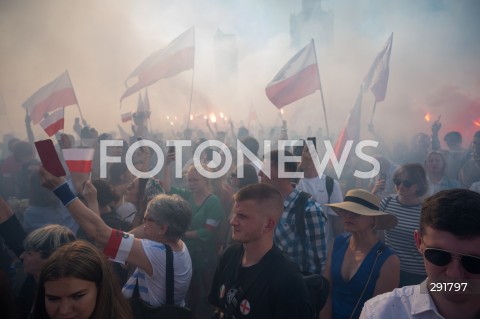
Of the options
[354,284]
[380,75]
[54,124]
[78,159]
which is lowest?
[354,284]

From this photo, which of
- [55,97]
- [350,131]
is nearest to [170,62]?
[55,97]

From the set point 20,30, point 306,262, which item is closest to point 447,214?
point 306,262

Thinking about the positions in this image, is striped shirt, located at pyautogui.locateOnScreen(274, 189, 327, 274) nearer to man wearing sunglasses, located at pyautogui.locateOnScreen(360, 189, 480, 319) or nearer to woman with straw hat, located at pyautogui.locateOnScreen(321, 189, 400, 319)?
woman with straw hat, located at pyautogui.locateOnScreen(321, 189, 400, 319)

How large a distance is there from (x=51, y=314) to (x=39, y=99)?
6.37m

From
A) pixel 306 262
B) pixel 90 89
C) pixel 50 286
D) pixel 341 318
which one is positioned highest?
pixel 90 89

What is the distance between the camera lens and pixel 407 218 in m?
2.98

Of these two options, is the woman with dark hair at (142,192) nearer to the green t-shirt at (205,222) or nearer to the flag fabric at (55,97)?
the green t-shirt at (205,222)

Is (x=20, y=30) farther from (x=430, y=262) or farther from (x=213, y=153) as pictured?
(x=430, y=262)

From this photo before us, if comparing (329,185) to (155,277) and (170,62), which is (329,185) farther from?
(170,62)

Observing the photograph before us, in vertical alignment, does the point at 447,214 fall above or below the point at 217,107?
below

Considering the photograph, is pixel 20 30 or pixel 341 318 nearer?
pixel 341 318

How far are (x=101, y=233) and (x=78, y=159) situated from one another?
2.94 ft

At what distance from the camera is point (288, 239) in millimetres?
2668

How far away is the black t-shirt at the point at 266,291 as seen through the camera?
163 cm
